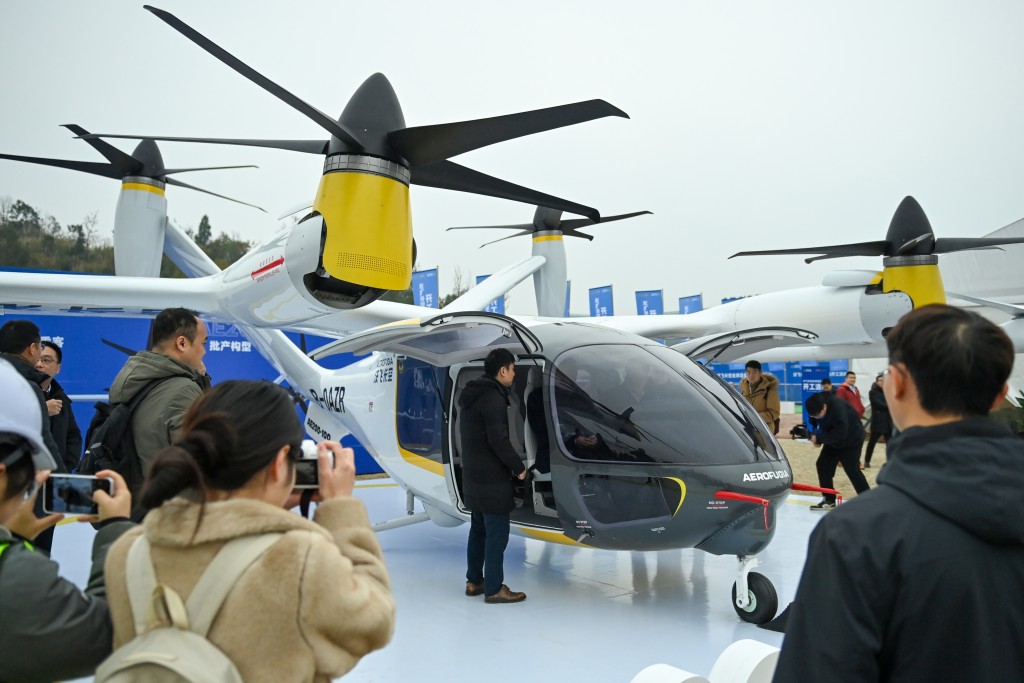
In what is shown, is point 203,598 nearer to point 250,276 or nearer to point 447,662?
point 447,662

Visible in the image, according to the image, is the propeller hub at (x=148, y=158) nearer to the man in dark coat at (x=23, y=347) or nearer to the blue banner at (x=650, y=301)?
the man in dark coat at (x=23, y=347)

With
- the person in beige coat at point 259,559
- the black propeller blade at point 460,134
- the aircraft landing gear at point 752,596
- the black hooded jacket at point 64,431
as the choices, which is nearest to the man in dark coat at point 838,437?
the aircraft landing gear at point 752,596

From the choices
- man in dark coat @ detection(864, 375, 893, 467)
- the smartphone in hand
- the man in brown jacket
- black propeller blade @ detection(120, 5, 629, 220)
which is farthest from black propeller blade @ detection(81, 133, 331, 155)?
man in dark coat @ detection(864, 375, 893, 467)

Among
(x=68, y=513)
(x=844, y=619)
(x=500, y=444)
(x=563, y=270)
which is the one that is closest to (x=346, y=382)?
(x=500, y=444)

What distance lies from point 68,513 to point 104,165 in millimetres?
8012

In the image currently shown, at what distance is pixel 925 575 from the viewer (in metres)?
1.12

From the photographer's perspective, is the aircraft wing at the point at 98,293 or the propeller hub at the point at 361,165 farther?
the aircraft wing at the point at 98,293

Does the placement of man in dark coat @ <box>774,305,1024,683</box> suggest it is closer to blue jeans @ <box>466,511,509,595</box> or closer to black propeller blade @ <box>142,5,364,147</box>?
blue jeans @ <box>466,511,509,595</box>

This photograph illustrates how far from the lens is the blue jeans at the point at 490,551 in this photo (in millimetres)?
4625

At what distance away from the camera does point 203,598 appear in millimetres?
1188

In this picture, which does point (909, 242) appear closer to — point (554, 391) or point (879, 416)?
point (554, 391)

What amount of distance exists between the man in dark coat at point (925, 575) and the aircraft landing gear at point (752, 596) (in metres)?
3.19

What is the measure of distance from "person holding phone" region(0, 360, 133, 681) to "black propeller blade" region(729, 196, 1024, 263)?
20.6 feet

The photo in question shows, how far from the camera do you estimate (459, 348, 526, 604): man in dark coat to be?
4590 millimetres
